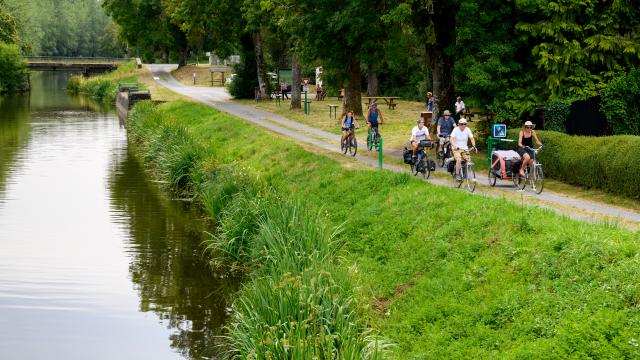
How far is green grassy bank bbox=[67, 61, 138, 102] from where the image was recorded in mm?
85750

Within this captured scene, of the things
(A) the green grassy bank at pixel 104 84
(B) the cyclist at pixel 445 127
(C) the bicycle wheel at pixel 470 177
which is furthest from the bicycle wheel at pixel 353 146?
(A) the green grassy bank at pixel 104 84

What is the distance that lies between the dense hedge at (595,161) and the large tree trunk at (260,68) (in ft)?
109

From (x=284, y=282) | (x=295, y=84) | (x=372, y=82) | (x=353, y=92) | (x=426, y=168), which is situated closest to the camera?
(x=284, y=282)

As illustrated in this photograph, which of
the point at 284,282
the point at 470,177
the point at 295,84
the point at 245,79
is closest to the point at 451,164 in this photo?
the point at 470,177

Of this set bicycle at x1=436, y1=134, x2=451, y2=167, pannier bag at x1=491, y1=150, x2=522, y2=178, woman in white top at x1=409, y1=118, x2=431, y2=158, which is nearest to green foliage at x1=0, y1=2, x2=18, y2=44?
bicycle at x1=436, y1=134, x2=451, y2=167

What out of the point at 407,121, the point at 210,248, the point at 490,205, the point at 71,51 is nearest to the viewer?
the point at 490,205

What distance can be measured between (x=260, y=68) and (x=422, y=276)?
42535 millimetres

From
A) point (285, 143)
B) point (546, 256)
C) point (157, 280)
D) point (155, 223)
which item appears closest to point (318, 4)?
point (285, 143)

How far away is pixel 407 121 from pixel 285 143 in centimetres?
1225

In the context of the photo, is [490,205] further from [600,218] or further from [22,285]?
[22,285]

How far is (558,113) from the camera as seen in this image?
2695cm

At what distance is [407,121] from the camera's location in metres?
43.2

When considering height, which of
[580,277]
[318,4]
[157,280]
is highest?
[318,4]

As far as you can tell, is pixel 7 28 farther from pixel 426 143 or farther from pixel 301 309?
pixel 301 309
